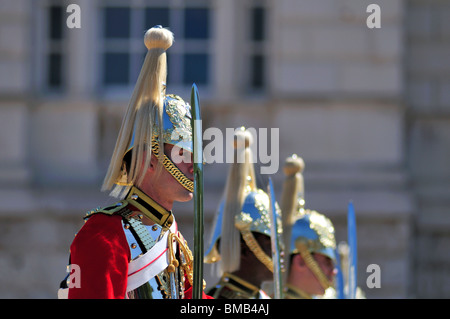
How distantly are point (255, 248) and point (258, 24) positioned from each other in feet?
17.7

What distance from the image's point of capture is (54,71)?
35.8 feet

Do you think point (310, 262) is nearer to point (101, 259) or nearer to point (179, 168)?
point (179, 168)

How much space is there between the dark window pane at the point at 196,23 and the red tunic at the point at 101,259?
6931mm

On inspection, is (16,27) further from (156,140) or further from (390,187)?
(156,140)

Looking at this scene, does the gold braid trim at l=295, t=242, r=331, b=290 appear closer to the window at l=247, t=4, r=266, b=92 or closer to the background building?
the background building

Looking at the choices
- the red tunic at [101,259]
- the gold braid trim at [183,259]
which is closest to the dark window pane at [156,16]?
the gold braid trim at [183,259]

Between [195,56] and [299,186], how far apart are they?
405 cm

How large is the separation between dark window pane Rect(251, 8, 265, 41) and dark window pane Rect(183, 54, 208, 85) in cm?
49

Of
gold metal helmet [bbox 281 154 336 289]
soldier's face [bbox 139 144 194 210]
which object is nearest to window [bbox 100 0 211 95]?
gold metal helmet [bbox 281 154 336 289]

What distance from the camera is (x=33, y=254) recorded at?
1038 cm

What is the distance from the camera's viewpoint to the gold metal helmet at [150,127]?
4.13 meters
